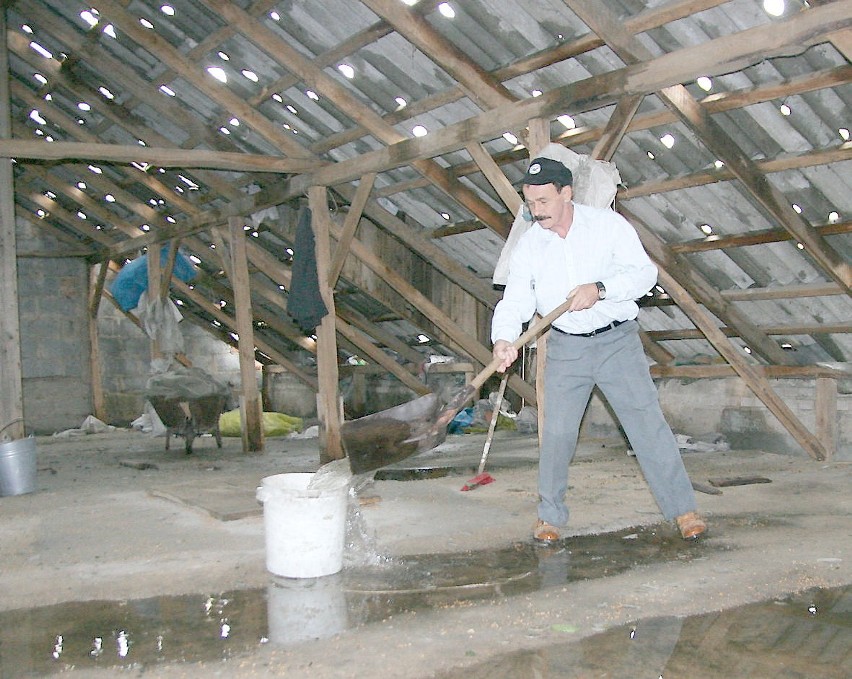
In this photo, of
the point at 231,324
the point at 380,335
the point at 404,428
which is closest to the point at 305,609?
the point at 404,428

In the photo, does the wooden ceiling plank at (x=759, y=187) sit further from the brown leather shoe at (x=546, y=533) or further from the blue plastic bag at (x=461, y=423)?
the blue plastic bag at (x=461, y=423)

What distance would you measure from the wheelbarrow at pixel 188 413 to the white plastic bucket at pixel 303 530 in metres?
4.71

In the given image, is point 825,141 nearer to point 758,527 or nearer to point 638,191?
point 638,191

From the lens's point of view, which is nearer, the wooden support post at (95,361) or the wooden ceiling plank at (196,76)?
the wooden ceiling plank at (196,76)

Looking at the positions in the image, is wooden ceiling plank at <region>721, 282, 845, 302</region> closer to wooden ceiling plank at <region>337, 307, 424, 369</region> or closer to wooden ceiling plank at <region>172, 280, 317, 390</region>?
wooden ceiling plank at <region>337, 307, 424, 369</region>

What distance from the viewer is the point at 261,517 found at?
12.7ft

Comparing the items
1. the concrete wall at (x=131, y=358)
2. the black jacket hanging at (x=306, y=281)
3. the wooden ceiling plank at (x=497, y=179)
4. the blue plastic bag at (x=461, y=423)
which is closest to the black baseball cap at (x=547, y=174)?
the wooden ceiling plank at (x=497, y=179)

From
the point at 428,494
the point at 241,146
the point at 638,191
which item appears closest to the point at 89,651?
the point at 428,494

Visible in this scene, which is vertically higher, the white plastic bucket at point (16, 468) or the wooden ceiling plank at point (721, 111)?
the wooden ceiling plank at point (721, 111)

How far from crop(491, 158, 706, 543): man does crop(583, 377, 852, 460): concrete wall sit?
10.2 feet

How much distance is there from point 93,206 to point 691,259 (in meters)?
6.74

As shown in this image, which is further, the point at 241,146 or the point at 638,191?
the point at 241,146

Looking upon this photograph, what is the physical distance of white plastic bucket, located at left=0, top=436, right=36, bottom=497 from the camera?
16.3ft

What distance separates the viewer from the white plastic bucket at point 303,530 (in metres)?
2.75
